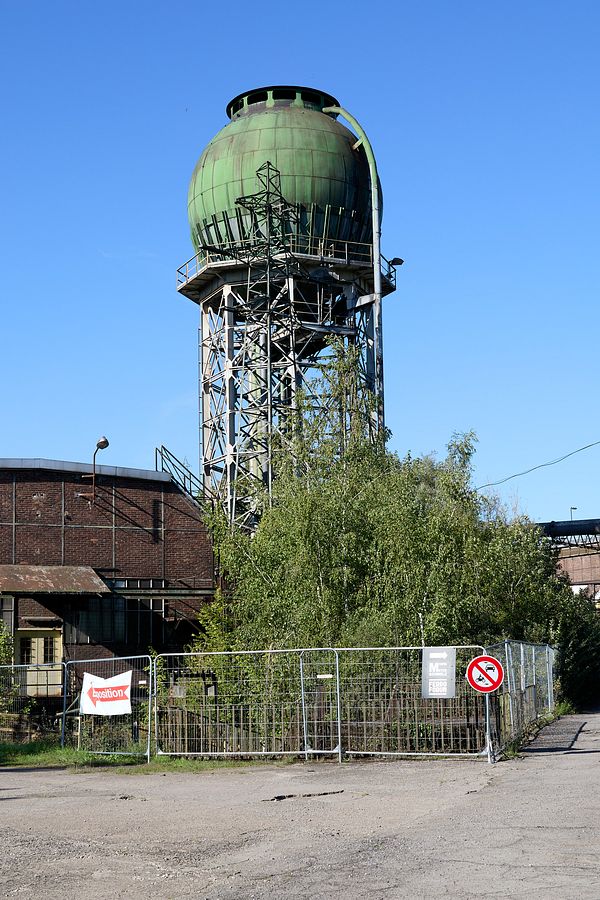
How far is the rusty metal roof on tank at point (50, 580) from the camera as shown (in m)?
31.5

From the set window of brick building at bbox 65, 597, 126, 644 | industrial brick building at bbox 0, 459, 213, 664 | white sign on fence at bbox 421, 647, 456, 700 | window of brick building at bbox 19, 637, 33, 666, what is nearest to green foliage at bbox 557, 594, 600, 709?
industrial brick building at bbox 0, 459, 213, 664

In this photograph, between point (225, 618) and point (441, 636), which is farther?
point (225, 618)

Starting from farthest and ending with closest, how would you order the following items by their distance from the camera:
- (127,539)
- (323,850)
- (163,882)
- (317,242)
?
(317,242) → (127,539) → (323,850) → (163,882)

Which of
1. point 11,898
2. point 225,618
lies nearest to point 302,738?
point 225,618

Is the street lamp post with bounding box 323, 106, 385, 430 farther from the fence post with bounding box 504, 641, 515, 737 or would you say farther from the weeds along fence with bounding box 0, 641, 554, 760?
the fence post with bounding box 504, 641, 515, 737

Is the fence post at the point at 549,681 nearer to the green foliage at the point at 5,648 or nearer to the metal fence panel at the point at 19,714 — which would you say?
the metal fence panel at the point at 19,714

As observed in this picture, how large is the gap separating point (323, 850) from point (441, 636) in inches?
460

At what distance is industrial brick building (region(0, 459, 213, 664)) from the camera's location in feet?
108

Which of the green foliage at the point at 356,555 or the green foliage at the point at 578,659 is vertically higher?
the green foliage at the point at 356,555

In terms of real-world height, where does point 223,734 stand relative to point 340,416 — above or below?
below

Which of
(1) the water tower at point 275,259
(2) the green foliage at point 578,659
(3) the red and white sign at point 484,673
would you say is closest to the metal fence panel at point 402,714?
(3) the red and white sign at point 484,673

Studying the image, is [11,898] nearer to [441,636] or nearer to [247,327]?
[441,636]

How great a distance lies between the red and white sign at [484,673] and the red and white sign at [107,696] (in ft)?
20.8

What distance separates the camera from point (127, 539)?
3494 centimetres
